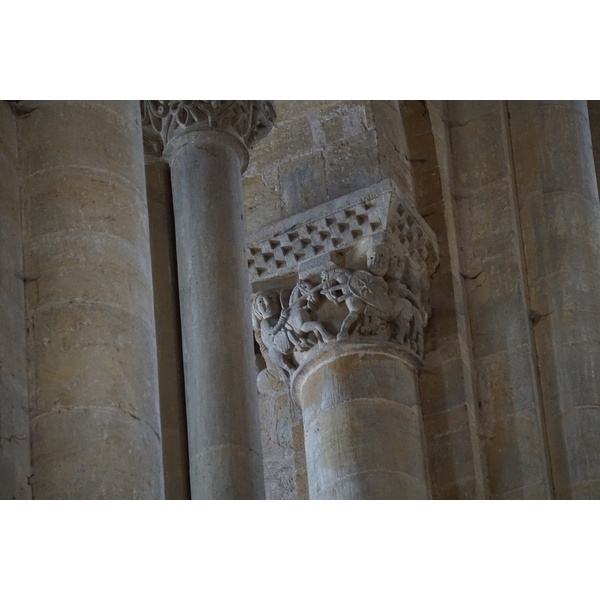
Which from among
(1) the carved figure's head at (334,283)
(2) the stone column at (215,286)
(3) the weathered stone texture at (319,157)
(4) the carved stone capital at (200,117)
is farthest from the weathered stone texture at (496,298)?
(4) the carved stone capital at (200,117)

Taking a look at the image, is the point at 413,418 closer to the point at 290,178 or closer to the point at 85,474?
the point at 290,178

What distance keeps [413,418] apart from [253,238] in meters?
1.59

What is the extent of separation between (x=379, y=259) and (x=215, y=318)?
196cm

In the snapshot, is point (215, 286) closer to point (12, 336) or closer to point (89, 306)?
point (89, 306)

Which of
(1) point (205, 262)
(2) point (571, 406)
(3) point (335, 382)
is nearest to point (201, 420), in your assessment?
(1) point (205, 262)

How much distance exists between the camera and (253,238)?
14766 millimetres

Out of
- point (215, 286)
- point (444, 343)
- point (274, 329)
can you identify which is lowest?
point (215, 286)

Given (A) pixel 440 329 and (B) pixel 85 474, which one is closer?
(B) pixel 85 474

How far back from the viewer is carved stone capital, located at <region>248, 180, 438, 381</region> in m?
14.1

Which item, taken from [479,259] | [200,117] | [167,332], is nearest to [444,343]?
[479,259]

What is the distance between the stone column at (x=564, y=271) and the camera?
1391 cm

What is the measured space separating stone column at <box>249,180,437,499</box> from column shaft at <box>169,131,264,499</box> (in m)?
1.25

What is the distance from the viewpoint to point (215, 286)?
41.7 ft

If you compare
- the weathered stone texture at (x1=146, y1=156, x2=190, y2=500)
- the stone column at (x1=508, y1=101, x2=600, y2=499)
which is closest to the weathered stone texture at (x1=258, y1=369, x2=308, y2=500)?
the stone column at (x1=508, y1=101, x2=600, y2=499)
